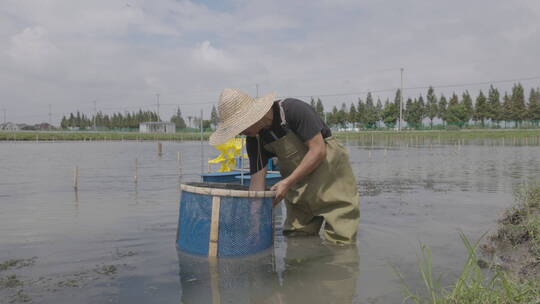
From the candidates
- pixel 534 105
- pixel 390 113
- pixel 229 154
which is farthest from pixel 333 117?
pixel 229 154

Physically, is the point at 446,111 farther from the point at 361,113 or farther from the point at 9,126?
the point at 9,126

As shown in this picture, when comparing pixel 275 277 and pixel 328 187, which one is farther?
pixel 328 187

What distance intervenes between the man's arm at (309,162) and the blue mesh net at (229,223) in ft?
0.67

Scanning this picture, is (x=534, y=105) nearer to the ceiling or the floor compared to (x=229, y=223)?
nearer to the ceiling

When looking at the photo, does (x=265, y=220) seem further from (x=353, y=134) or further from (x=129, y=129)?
(x=129, y=129)

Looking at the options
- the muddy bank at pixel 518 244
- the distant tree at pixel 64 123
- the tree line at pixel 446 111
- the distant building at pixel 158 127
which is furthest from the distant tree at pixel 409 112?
the distant tree at pixel 64 123

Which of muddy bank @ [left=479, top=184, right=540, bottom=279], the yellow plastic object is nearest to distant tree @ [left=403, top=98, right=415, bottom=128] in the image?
the yellow plastic object

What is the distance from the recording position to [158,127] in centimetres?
9431

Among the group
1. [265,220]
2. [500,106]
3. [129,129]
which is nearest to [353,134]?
[500,106]

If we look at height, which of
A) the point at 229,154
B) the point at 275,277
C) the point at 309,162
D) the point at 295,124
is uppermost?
the point at 295,124

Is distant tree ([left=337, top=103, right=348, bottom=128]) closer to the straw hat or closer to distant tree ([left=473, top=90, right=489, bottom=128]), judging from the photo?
distant tree ([left=473, top=90, right=489, bottom=128])

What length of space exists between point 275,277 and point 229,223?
0.62 meters

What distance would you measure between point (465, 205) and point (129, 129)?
102 m

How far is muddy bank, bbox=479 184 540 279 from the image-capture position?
3528mm
